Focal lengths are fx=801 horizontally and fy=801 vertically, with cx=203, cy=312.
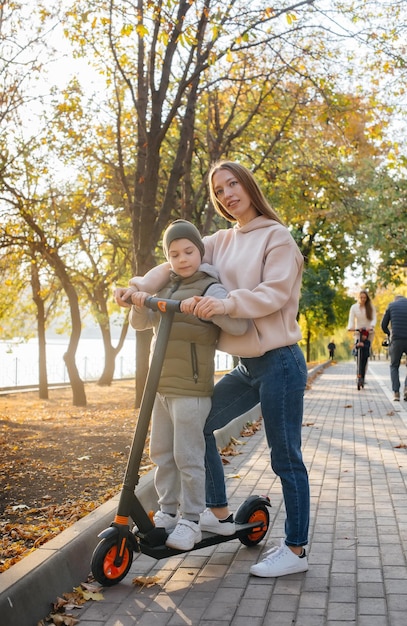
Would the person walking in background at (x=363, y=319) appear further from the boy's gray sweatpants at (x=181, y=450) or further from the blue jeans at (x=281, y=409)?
the boy's gray sweatpants at (x=181, y=450)

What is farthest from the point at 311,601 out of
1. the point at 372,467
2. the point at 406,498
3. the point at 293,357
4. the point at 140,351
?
the point at 140,351

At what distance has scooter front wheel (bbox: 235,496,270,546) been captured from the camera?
Answer: 466 centimetres

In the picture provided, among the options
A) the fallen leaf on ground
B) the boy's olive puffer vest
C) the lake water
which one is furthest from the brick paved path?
the lake water

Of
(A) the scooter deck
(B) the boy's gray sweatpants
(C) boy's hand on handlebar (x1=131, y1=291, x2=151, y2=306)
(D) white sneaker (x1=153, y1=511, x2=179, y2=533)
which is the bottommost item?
(A) the scooter deck

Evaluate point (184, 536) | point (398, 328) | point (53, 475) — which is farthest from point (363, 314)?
point (184, 536)

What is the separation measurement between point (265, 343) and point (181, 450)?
71 centimetres

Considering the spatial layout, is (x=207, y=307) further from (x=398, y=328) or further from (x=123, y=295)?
(x=398, y=328)

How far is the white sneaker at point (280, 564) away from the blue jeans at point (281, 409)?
0.06m

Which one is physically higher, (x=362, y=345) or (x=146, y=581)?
(x=362, y=345)

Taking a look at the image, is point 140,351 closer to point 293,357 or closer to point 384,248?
point 293,357

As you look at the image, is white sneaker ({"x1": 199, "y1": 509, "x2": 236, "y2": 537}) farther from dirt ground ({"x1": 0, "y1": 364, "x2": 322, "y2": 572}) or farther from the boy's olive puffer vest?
dirt ground ({"x1": 0, "y1": 364, "x2": 322, "y2": 572})

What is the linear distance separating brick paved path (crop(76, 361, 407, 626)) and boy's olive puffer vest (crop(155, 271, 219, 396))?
1.01 metres

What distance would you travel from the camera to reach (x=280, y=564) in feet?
13.8

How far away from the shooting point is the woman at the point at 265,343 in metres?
4.11
